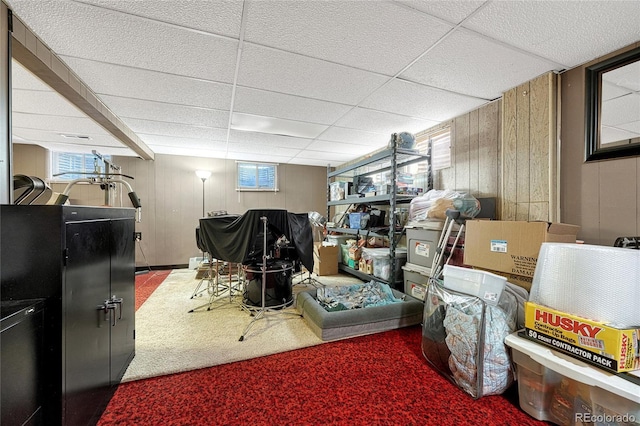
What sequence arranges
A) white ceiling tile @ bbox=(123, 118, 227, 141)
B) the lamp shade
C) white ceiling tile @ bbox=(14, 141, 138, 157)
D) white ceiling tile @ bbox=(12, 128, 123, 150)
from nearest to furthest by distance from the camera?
white ceiling tile @ bbox=(123, 118, 227, 141) < white ceiling tile @ bbox=(12, 128, 123, 150) < white ceiling tile @ bbox=(14, 141, 138, 157) < the lamp shade

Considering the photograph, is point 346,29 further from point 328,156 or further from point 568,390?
point 328,156

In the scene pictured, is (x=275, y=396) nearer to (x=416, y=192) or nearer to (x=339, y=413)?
(x=339, y=413)

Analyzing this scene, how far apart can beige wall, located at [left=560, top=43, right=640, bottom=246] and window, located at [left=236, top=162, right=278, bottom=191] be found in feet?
16.7

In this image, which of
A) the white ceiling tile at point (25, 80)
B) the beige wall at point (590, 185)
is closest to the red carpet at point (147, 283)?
the white ceiling tile at point (25, 80)

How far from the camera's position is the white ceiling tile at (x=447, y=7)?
4.86 feet

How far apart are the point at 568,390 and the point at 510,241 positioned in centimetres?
98

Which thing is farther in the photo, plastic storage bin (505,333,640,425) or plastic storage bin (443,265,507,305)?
plastic storage bin (443,265,507,305)

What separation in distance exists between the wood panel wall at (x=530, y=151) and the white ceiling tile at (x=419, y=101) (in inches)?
17.5

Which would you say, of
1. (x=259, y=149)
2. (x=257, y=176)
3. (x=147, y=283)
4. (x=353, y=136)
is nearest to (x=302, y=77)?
(x=353, y=136)

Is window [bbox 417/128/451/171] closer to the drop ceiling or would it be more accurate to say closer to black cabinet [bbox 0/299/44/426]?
the drop ceiling

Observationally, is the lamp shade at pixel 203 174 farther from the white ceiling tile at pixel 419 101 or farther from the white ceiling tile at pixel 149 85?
the white ceiling tile at pixel 419 101

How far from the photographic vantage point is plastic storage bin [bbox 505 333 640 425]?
43.7 inches

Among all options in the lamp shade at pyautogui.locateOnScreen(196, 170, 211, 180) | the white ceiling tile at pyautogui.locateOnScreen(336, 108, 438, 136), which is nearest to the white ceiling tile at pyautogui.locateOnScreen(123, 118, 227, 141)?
the lamp shade at pyautogui.locateOnScreen(196, 170, 211, 180)

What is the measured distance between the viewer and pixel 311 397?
1595 mm
